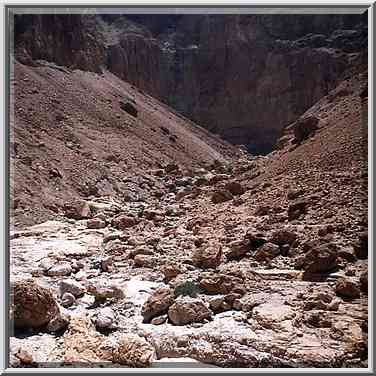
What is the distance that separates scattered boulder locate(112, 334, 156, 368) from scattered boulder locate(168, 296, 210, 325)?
622 mm

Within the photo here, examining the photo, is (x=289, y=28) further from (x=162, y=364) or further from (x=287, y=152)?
(x=162, y=364)

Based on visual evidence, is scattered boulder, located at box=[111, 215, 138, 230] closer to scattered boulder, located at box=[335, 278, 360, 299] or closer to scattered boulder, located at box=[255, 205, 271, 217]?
scattered boulder, located at box=[255, 205, 271, 217]

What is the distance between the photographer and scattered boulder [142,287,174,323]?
456 centimetres

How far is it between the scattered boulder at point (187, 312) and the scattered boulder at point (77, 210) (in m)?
6.47

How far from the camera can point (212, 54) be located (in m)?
44.0

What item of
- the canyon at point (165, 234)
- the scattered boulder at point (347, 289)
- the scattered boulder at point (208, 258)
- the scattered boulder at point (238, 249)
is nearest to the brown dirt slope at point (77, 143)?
the canyon at point (165, 234)

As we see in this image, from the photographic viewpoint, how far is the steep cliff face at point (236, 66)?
38688mm

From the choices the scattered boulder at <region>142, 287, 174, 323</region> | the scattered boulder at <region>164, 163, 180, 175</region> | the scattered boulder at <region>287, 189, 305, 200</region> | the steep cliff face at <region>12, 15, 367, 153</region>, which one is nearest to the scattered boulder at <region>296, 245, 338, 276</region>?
the scattered boulder at <region>142, 287, 174, 323</region>

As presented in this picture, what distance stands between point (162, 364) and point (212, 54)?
43237 millimetres

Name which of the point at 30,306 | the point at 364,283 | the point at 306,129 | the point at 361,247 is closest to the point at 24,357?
the point at 30,306

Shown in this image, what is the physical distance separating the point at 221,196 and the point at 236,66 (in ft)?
113

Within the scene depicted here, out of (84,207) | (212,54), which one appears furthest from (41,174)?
(212,54)

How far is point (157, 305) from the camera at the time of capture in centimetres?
459

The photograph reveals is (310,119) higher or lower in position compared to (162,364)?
higher
